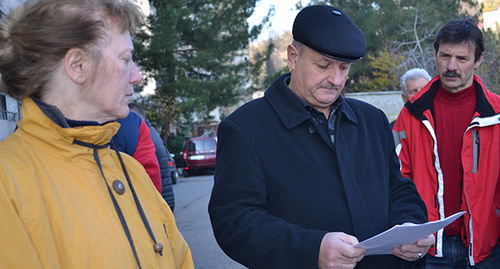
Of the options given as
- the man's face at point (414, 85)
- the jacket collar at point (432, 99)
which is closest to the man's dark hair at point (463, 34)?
the jacket collar at point (432, 99)

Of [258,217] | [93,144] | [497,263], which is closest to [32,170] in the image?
[93,144]

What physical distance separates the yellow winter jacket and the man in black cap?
446mm

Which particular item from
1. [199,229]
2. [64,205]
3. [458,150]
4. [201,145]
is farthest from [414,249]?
[201,145]

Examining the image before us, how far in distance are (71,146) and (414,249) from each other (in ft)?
5.02

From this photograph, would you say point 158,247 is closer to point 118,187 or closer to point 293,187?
point 118,187

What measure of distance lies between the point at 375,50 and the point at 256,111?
29.1 metres

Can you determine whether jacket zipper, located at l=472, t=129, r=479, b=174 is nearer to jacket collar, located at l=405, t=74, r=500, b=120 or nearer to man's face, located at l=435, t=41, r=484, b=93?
jacket collar, located at l=405, t=74, r=500, b=120

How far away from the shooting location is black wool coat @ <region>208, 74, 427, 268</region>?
2.37 metres

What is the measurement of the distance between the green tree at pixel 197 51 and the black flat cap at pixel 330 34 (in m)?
21.7

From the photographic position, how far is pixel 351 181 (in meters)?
2.57

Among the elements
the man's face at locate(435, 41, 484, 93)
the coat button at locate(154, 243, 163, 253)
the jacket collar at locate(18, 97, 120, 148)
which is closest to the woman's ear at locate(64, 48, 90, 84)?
the jacket collar at locate(18, 97, 120, 148)

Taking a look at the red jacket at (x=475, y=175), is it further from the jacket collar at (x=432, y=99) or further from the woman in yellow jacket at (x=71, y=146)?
the woman in yellow jacket at (x=71, y=146)

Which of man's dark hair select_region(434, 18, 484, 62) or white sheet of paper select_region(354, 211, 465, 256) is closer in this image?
white sheet of paper select_region(354, 211, 465, 256)

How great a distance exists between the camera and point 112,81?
6.80ft
